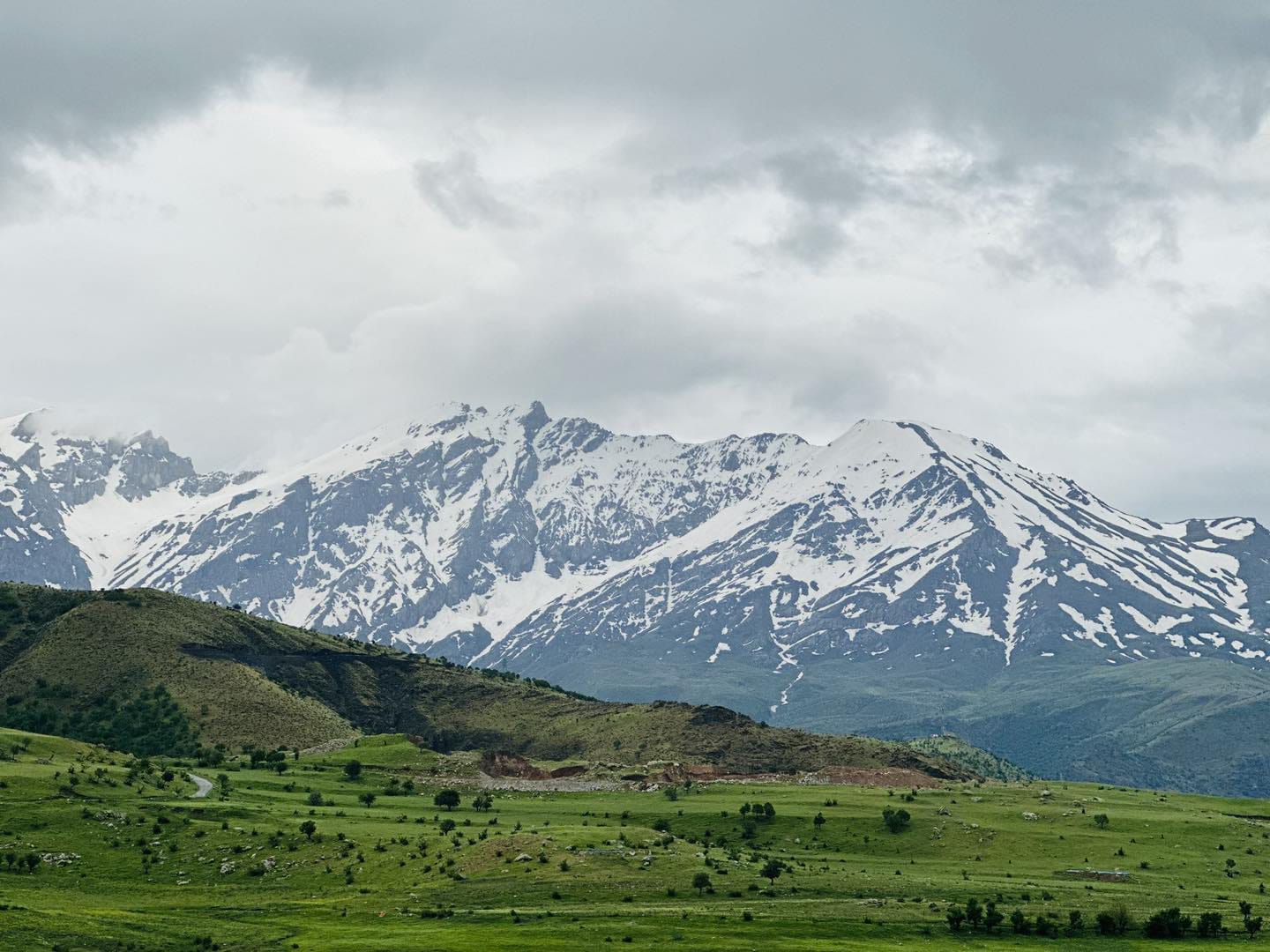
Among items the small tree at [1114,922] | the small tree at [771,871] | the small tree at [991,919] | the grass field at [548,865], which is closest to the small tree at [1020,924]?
the small tree at [991,919]

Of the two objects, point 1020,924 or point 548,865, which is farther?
point 548,865

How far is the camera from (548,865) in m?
126

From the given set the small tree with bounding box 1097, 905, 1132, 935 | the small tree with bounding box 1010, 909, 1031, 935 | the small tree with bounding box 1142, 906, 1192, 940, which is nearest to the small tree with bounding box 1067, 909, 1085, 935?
the small tree with bounding box 1097, 905, 1132, 935

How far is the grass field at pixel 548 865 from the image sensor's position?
105812 millimetres

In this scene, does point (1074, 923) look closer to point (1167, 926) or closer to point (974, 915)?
point (1167, 926)

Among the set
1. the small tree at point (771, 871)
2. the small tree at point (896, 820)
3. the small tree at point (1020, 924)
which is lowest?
the small tree at point (1020, 924)

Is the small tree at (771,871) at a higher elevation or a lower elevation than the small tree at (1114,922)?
higher

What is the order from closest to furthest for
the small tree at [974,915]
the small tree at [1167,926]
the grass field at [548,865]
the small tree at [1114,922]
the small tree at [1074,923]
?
the grass field at [548,865]
the small tree at [1074,923]
the small tree at [1167,926]
the small tree at [974,915]
the small tree at [1114,922]

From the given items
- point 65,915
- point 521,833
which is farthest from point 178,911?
point 521,833

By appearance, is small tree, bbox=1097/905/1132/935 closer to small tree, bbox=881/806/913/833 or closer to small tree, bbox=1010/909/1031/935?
small tree, bbox=1010/909/1031/935

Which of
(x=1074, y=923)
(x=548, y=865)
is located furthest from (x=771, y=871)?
(x=1074, y=923)

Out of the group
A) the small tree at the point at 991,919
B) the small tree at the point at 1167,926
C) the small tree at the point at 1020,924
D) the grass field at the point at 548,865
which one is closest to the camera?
the grass field at the point at 548,865

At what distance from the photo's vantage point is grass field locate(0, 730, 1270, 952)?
10581 centimetres

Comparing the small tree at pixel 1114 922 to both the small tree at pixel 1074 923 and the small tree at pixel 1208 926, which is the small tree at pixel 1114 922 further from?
the small tree at pixel 1208 926
